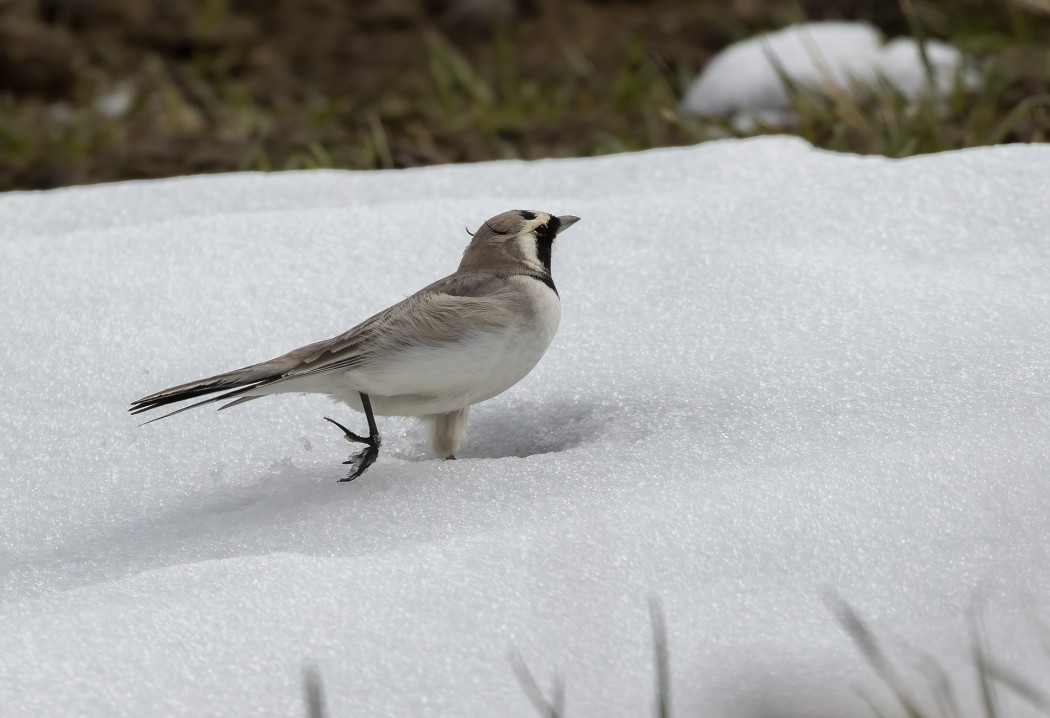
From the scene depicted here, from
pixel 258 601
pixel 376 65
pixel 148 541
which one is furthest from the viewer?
pixel 376 65

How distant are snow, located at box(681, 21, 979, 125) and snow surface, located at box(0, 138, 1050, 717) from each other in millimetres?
1581

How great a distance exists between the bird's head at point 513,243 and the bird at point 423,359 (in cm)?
9

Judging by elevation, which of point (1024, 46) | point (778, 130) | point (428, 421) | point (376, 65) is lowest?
point (428, 421)

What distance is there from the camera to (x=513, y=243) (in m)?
2.68

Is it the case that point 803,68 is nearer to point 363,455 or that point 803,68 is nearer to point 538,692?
point 363,455

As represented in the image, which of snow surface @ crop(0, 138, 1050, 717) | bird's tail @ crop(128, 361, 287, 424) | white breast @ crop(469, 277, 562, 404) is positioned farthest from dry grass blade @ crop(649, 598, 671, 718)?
bird's tail @ crop(128, 361, 287, 424)

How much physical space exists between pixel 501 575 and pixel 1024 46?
424 cm

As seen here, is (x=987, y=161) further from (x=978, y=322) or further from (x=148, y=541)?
(x=148, y=541)

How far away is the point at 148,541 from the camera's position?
2.33m

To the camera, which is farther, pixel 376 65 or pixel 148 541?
pixel 376 65

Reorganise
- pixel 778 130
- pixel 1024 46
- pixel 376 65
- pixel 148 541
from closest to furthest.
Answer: pixel 148 541
pixel 778 130
pixel 1024 46
pixel 376 65

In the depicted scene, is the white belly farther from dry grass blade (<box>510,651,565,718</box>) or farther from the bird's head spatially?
dry grass blade (<box>510,651,565,718</box>)

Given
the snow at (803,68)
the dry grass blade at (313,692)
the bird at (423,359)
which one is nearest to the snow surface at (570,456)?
the dry grass blade at (313,692)

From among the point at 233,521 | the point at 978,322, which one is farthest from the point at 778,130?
the point at 233,521
